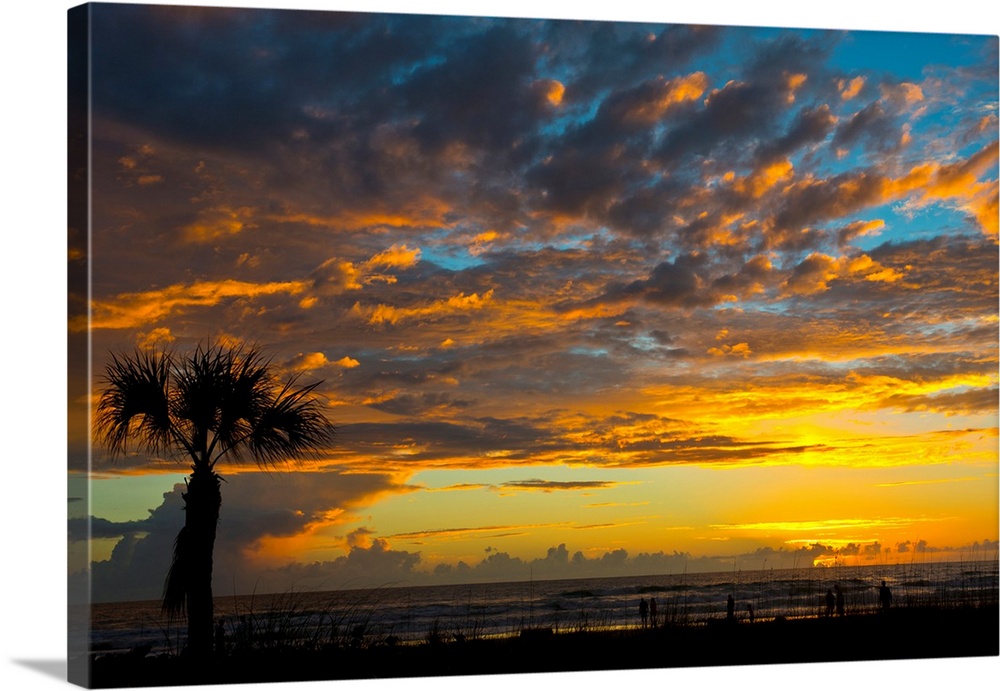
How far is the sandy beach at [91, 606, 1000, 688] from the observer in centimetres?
1075

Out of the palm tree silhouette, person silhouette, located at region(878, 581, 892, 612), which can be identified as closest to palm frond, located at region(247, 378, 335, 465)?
the palm tree silhouette

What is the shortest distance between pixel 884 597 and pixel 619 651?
211cm

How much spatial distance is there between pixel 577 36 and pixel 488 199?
4.30 feet

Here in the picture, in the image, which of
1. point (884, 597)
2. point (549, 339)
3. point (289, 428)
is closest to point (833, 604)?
point (884, 597)

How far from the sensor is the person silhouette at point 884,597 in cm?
1217

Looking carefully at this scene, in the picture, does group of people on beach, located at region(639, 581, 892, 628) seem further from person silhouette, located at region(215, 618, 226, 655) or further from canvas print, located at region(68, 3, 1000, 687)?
person silhouette, located at region(215, 618, 226, 655)

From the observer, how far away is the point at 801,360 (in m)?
12.3

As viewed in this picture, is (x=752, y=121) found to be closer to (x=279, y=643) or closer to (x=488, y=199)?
(x=488, y=199)

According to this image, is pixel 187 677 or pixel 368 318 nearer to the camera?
pixel 187 677

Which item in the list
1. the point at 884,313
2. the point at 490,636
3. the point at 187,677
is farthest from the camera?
the point at 884,313

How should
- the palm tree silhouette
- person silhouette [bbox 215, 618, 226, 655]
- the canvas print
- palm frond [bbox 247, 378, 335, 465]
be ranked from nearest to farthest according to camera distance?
the palm tree silhouette
person silhouette [bbox 215, 618, 226, 655]
the canvas print
palm frond [bbox 247, 378, 335, 465]

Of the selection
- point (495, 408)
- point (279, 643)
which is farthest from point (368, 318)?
point (279, 643)

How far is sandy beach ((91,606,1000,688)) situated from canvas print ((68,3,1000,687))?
3cm

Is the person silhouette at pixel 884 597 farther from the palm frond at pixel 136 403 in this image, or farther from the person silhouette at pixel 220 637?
the palm frond at pixel 136 403
